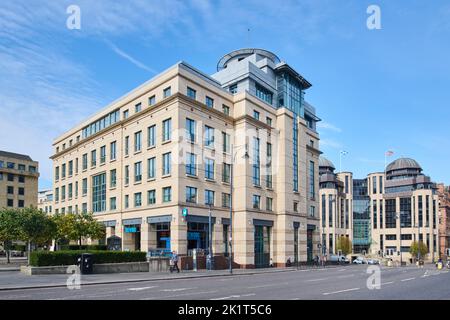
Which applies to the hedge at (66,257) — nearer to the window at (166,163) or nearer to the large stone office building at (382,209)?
the window at (166,163)

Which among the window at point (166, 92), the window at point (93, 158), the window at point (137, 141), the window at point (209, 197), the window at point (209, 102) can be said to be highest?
the window at point (166, 92)

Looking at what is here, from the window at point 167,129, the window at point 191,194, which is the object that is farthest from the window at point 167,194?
the window at point 167,129

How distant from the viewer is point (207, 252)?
44.5m

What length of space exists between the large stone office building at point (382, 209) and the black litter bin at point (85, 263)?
93.9 meters

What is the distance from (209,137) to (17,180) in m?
77.2

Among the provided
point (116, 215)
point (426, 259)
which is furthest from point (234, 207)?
point (426, 259)

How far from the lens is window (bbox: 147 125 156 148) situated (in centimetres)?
4706

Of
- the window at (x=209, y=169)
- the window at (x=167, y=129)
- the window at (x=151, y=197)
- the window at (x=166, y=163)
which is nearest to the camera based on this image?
the window at (x=166, y=163)

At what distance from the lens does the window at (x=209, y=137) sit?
46625 millimetres

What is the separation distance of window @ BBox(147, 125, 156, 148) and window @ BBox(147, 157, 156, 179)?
5.18ft

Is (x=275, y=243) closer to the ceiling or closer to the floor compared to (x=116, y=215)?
closer to the floor

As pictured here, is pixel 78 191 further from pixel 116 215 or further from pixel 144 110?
pixel 144 110

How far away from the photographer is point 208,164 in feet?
153
